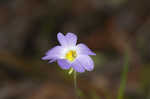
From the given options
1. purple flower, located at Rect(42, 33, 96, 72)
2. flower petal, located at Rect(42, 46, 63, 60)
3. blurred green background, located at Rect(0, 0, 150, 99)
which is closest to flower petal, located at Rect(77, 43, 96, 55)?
purple flower, located at Rect(42, 33, 96, 72)

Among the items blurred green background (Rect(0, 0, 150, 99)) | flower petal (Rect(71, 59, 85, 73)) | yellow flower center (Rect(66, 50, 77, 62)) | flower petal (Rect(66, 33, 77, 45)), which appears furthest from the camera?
blurred green background (Rect(0, 0, 150, 99))

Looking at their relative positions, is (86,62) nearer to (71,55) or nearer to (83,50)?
(83,50)

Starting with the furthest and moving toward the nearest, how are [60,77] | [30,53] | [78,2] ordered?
[78,2] < [30,53] < [60,77]

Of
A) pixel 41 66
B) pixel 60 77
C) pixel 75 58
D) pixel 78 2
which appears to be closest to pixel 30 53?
pixel 41 66

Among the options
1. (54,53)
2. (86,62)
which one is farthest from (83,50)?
(54,53)

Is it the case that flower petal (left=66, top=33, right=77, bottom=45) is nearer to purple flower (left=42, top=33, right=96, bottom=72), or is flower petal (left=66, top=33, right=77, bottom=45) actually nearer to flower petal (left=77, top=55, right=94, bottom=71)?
purple flower (left=42, top=33, right=96, bottom=72)

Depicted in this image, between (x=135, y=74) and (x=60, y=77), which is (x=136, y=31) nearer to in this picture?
(x=135, y=74)

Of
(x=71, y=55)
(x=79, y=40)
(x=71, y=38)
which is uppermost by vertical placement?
(x=71, y=38)
